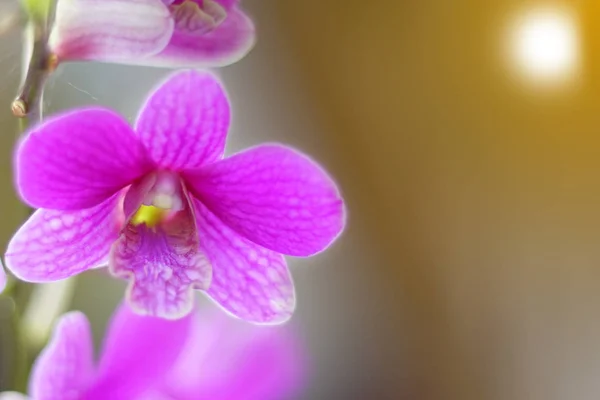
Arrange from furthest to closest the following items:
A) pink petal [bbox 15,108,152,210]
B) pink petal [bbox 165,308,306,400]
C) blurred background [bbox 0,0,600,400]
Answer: blurred background [bbox 0,0,600,400] < pink petal [bbox 165,308,306,400] < pink petal [bbox 15,108,152,210]

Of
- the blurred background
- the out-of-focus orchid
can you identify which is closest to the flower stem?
the out-of-focus orchid

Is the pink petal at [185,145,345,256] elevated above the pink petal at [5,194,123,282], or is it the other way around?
the pink petal at [185,145,345,256]

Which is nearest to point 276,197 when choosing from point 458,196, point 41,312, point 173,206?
point 173,206

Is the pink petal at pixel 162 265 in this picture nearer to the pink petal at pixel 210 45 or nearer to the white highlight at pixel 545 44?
the pink petal at pixel 210 45

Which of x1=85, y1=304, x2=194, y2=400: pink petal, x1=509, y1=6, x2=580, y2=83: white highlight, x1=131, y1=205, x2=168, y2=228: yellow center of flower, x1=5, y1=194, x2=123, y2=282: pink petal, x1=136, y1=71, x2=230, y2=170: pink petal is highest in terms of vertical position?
x1=509, y1=6, x2=580, y2=83: white highlight

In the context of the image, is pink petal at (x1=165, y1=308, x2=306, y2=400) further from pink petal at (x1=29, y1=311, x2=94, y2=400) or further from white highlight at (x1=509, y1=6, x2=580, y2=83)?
white highlight at (x1=509, y1=6, x2=580, y2=83)
